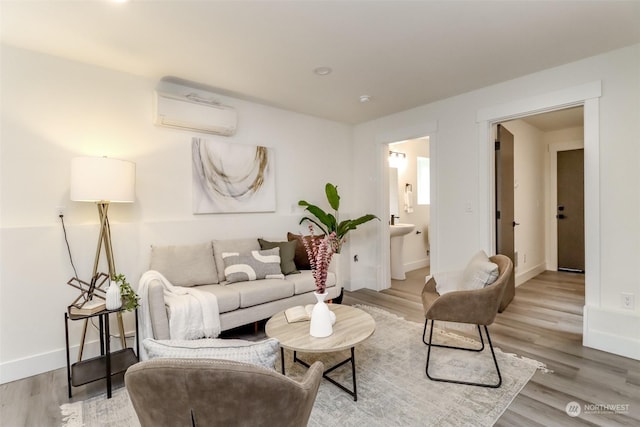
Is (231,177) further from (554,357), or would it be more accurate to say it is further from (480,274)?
(554,357)

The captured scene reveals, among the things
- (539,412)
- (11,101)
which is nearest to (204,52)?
(11,101)

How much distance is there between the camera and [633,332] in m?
2.42

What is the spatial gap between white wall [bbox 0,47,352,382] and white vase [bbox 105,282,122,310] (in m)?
0.64

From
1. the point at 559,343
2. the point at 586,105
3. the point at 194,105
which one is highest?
the point at 194,105

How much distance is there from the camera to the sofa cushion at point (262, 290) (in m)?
2.67

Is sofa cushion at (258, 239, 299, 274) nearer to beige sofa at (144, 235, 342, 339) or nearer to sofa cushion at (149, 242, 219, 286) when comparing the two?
beige sofa at (144, 235, 342, 339)

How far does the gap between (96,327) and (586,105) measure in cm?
460

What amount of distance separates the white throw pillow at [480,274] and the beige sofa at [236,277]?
57.2 inches

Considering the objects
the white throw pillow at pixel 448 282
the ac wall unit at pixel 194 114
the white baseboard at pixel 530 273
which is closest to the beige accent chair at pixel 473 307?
the white throw pillow at pixel 448 282

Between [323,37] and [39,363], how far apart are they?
325cm

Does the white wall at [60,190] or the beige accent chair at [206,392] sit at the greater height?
the white wall at [60,190]

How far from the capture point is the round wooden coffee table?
5.81 feet

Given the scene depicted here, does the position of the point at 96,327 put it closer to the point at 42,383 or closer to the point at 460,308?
the point at 42,383

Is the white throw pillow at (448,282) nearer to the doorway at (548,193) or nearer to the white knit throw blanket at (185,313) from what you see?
the white knit throw blanket at (185,313)
